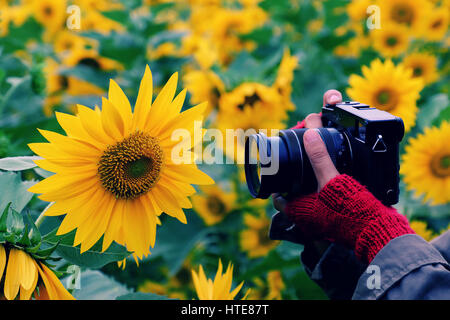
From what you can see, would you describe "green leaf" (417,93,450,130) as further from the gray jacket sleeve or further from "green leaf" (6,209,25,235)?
"green leaf" (6,209,25,235)

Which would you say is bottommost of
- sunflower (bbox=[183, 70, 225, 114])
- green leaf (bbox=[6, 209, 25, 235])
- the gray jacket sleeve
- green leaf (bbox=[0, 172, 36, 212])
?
the gray jacket sleeve

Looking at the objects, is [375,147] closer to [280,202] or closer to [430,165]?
[280,202]

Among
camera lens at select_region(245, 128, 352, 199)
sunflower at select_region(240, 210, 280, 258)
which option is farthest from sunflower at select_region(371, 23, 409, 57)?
camera lens at select_region(245, 128, 352, 199)

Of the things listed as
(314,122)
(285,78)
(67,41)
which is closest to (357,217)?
(314,122)

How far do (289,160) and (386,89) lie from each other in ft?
1.44

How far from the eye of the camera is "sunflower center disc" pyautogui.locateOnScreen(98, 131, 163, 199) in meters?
0.51

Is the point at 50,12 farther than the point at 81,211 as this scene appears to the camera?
Yes

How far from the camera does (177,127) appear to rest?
510mm

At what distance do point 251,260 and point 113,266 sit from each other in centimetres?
55

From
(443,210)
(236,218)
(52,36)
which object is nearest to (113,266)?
(236,218)

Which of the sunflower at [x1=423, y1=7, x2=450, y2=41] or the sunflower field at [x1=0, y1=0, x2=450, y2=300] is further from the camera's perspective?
the sunflower at [x1=423, y1=7, x2=450, y2=41]

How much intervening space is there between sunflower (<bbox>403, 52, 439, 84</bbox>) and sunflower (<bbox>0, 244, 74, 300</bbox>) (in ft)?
3.73

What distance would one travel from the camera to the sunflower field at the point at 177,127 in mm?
479

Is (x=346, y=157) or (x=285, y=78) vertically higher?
(x=285, y=78)
